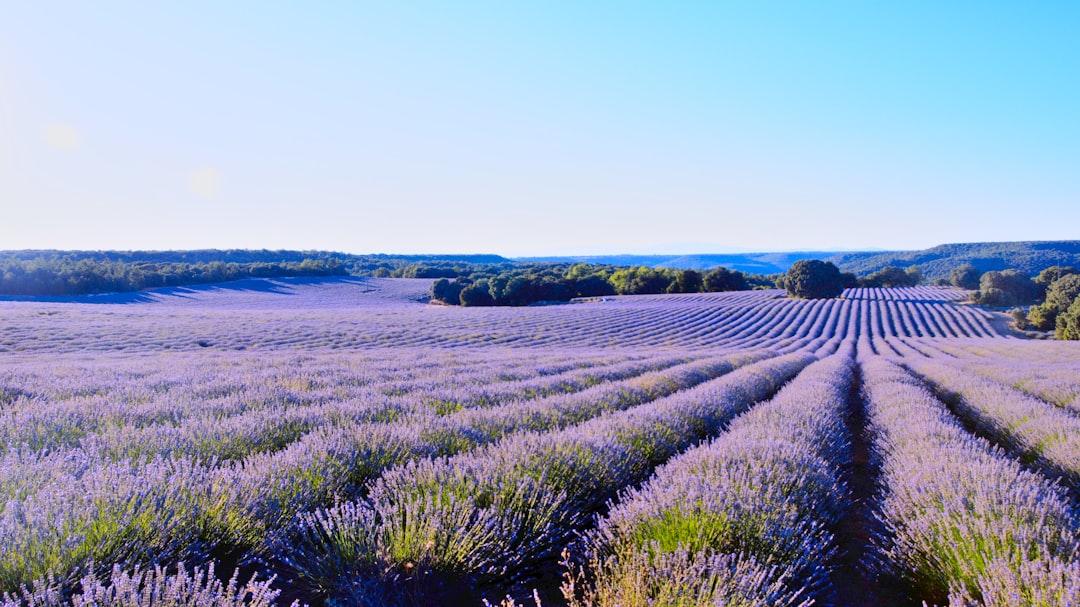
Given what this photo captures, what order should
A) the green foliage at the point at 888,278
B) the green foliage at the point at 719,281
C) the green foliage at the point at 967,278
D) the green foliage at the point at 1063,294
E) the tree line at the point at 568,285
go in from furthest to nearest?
the green foliage at the point at 888,278, the green foliage at the point at 967,278, the green foliage at the point at 719,281, the tree line at the point at 568,285, the green foliage at the point at 1063,294

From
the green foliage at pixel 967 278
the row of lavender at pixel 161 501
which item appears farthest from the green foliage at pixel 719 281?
the row of lavender at pixel 161 501

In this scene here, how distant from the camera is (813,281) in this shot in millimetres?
53156

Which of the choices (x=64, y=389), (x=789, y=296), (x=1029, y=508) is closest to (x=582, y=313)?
(x=789, y=296)

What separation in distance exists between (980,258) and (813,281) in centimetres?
7629

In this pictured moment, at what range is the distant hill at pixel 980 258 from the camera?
90.1 m

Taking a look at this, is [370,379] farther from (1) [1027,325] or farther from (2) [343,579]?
(1) [1027,325]

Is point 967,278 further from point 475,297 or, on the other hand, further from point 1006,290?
point 475,297

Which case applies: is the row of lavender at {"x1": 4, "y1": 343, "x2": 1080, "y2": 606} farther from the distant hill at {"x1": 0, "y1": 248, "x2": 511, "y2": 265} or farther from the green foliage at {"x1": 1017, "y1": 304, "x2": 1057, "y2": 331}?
the distant hill at {"x1": 0, "y1": 248, "x2": 511, "y2": 265}

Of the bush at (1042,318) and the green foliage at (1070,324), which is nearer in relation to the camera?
the green foliage at (1070,324)

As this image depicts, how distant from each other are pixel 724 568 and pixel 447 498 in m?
1.32

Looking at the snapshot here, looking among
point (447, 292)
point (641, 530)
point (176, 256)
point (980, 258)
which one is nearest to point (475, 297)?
point (447, 292)

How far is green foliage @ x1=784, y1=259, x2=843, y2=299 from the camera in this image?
53.3 m

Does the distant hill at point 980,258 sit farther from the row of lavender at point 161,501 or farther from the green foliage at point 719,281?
the row of lavender at point 161,501

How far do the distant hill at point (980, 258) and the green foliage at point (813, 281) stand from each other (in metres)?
44.4
